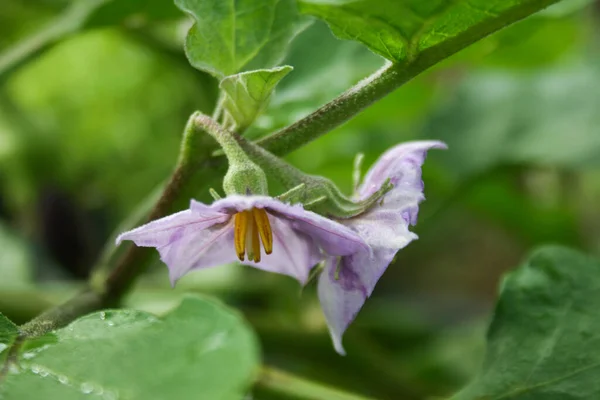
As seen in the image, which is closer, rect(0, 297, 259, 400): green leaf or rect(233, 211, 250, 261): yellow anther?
rect(0, 297, 259, 400): green leaf

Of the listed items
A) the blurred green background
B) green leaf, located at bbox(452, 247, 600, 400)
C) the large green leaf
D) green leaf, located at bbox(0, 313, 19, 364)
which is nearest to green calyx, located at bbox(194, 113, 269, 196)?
green leaf, located at bbox(0, 313, 19, 364)

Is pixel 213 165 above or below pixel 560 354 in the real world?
above

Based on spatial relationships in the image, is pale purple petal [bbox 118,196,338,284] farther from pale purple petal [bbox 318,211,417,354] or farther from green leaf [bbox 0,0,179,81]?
green leaf [bbox 0,0,179,81]

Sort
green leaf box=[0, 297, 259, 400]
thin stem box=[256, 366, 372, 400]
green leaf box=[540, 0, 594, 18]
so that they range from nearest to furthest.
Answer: green leaf box=[0, 297, 259, 400], thin stem box=[256, 366, 372, 400], green leaf box=[540, 0, 594, 18]

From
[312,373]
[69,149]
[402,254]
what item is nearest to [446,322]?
[402,254]

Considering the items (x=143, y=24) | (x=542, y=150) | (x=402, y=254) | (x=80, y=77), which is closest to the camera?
(x=143, y=24)

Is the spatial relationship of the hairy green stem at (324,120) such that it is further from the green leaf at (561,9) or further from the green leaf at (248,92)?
the green leaf at (561,9)

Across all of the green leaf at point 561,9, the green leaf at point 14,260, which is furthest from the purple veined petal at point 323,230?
the green leaf at point 14,260

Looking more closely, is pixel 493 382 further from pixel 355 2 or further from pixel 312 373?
pixel 312 373
